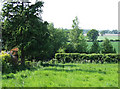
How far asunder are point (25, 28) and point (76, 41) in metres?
25.7

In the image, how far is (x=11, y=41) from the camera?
68.1 ft

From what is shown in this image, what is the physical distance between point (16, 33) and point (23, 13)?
270cm

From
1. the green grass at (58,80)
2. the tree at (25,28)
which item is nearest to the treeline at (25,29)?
the tree at (25,28)

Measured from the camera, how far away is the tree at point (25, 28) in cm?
1967

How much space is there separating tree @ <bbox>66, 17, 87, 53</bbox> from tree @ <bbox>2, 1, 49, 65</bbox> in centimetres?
2124

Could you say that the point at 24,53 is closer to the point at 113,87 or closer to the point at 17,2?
the point at 17,2

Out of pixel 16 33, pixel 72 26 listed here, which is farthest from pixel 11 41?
pixel 72 26

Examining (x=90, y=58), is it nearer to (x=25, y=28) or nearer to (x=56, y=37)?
(x=25, y=28)

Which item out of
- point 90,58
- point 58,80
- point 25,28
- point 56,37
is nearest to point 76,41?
point 56,37

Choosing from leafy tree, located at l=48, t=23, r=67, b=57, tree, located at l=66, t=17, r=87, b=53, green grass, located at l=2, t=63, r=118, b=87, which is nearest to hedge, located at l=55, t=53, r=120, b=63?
tree, located at l=66, t=17, r=87, b=53

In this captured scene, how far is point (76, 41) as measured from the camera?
43969 mm

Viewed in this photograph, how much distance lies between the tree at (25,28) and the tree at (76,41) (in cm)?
2124

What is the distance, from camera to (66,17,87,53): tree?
137 feet

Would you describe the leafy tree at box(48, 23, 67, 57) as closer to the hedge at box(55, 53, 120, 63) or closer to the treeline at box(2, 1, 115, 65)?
the hedge at box(55, 53, 120, 63)
